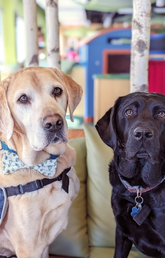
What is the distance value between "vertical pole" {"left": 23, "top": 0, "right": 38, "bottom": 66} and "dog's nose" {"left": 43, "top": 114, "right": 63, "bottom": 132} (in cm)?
113

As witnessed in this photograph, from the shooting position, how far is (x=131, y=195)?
1258mm

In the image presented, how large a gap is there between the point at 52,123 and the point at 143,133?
39 centimetres

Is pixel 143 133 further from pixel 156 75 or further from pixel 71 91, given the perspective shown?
pixel 156 75

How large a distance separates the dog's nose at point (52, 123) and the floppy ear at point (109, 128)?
0.29 meters

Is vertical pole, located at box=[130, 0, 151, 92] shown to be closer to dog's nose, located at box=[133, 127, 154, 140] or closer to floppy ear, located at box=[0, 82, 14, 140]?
dog's nose, located at box=[133, 127, 154, 140]

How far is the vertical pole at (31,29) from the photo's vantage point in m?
2.04

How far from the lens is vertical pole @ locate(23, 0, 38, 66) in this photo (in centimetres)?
204

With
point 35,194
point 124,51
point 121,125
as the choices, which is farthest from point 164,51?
point 35,194

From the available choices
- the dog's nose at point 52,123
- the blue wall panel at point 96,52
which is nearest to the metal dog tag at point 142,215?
the dog's nose at point 52,123

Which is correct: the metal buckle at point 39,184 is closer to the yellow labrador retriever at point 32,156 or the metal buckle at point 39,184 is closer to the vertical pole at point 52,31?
the yellow labrador retriever at point 32,156

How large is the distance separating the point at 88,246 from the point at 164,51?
4.92m

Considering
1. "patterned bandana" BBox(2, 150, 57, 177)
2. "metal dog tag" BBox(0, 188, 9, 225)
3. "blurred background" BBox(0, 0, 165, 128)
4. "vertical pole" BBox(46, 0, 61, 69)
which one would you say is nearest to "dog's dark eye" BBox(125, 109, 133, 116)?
"patterned bandana" BBox(2, 150, 57, 177)

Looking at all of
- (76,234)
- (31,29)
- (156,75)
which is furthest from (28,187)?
(156,75)

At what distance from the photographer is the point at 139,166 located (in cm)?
127
